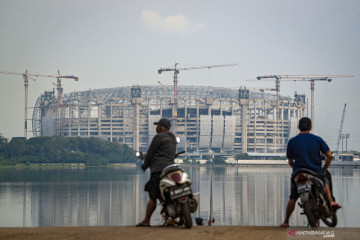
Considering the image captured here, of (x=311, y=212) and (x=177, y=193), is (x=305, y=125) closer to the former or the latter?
(x=311, y=212)

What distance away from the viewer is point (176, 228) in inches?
452

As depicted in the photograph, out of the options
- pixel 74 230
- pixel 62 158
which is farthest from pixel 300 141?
pixel 62 158

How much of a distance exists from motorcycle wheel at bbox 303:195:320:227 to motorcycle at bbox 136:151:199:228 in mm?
2207

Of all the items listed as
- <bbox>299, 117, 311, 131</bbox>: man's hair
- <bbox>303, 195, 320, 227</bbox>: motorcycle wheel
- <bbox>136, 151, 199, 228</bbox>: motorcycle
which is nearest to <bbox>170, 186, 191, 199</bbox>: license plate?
<bbox>136, 151, 199, 228</bbox>: motorcycle

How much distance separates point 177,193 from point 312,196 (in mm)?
2649

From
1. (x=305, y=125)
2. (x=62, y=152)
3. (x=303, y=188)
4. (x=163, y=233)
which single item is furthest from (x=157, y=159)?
(x=62, y=152)

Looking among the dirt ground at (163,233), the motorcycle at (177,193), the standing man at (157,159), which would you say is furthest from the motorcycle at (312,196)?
the standing man at (157,159)

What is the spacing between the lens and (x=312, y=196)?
11.6 meters

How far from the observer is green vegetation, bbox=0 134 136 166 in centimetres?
16000

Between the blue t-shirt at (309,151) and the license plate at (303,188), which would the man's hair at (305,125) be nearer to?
the blue t-shirt at (309,151)

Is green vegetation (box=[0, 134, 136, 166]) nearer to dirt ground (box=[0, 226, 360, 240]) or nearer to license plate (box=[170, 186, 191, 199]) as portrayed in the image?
dirt ground (box=[0, 226, 360, 240])

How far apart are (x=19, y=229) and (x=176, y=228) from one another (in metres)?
3.10

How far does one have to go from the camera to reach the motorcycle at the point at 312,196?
37.6 ft

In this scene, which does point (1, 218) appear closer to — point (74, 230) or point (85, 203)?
point (85, 203)
